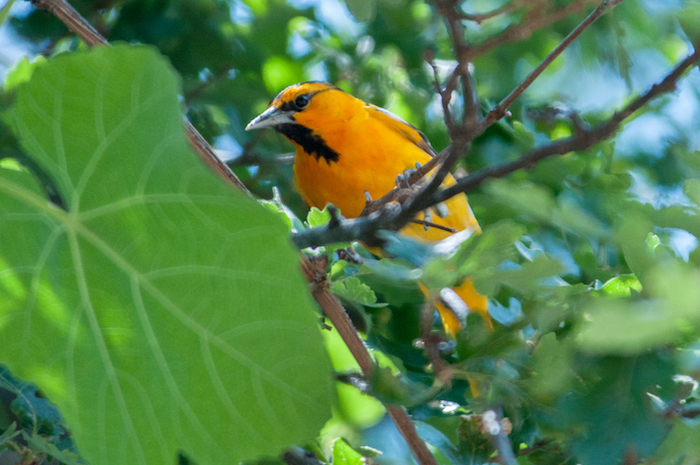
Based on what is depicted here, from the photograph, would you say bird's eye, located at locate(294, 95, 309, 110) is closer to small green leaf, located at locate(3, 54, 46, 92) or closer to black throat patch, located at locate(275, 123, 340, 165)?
black throat patch, located at locate(275, 123, 340, 165)

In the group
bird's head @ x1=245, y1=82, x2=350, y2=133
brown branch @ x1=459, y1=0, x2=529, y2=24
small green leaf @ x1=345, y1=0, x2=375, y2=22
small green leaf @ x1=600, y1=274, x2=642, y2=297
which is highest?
bird's head @ x1=245, y1=82, x2=350, y2=133

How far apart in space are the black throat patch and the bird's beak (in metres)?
0.03

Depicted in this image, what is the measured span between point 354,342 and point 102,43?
50cm

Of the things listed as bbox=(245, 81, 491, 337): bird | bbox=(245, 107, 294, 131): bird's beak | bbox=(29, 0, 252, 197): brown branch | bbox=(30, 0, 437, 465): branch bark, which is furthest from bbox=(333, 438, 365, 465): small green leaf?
bbox=(245, 107, 294, 131): bird's beak

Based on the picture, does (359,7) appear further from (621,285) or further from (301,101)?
(301,101)

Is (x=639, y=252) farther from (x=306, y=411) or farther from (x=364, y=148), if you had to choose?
(x=364, y=148)

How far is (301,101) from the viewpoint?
8.19 ft

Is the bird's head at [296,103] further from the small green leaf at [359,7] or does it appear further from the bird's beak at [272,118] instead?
the small green leaf at [359,7]

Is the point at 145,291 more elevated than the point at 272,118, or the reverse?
the point at 272,118

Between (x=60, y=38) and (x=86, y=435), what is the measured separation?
5.96 ft

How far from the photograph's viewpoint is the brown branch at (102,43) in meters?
0.85

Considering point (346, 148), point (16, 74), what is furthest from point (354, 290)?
point (346, 148)

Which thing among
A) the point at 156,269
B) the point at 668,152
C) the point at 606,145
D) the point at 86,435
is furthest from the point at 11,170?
the point at 668,152

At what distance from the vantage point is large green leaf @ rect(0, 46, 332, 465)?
0.67 meters
